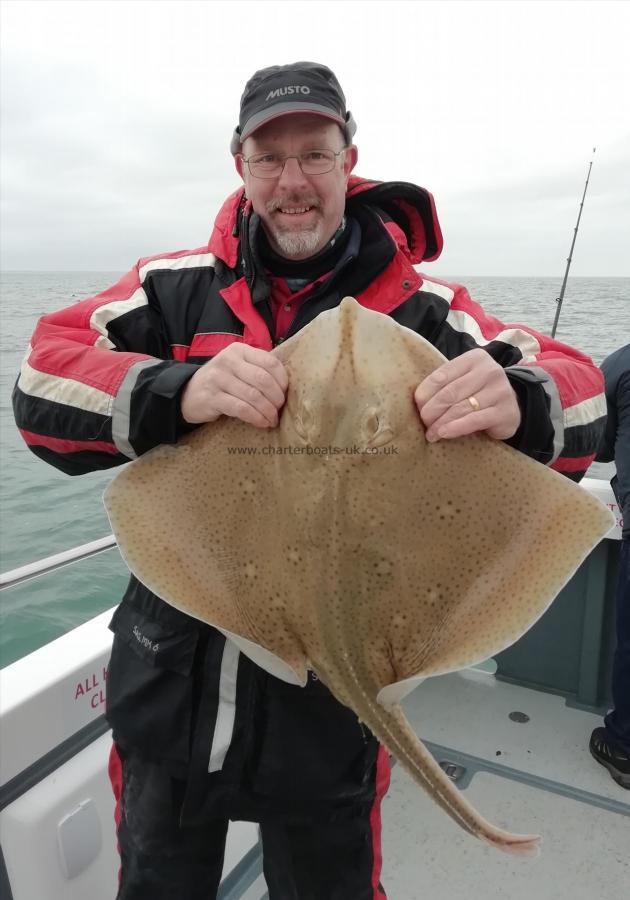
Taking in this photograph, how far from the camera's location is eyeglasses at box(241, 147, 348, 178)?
2.23 meters

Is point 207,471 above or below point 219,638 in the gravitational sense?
above

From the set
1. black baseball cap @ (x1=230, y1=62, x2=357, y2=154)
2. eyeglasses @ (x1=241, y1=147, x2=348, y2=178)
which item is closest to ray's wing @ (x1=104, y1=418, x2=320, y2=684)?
eyeglasses @ (x1=241, y1=147, x2=348, y2=178)

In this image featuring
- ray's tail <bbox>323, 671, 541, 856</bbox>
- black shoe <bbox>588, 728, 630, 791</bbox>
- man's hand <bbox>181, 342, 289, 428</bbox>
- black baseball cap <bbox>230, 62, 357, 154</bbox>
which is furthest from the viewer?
black shoe <bbox>588, 728, 630, 791</bbox>

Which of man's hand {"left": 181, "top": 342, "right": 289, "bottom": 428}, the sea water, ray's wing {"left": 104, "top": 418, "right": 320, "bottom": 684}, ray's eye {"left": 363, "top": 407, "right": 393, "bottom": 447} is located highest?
man's hand {"left": 181, "top": 342, "right": 289, "bottom": 428}

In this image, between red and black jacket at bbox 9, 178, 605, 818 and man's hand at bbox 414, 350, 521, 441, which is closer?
man's hand at bbox 414, 350, 521, 441

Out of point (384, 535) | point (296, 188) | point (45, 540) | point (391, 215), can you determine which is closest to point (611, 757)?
point (384, 535)

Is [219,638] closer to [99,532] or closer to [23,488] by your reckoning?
[99,532]

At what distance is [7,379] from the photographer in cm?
1719

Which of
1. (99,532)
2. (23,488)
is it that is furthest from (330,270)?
(23,488)

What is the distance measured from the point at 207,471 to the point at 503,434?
2.49 ft

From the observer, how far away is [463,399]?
4.92 feet

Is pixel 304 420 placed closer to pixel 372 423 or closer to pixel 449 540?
pixel 372 423

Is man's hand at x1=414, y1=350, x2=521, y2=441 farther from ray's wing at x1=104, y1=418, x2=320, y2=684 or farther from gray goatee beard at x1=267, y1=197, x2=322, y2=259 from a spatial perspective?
gray goatee beard at x1=267, y1=197, x2=322, y2=259

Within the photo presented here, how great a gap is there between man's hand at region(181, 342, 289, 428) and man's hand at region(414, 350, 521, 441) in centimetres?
34
